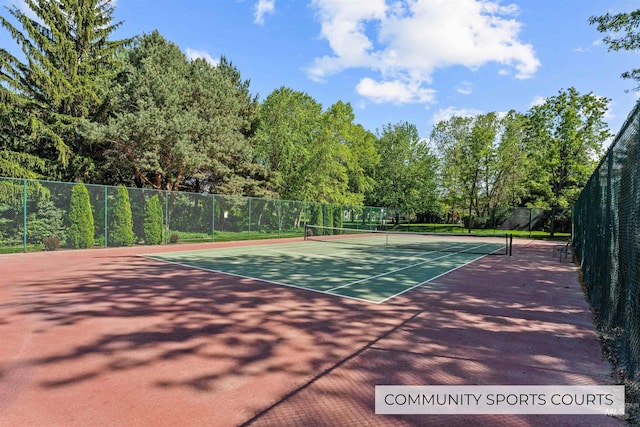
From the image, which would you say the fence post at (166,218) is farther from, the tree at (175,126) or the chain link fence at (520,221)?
the chain link fence at (520,221)

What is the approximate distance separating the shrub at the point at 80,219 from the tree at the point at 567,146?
3042 cm

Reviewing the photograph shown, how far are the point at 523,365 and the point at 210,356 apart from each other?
3257 millimetres

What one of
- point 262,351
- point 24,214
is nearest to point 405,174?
point 24,214

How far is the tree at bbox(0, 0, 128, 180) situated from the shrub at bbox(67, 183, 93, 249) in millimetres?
6017

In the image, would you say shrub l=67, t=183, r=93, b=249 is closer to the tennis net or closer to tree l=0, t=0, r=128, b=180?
tree l=0, t=0, r=128, b=180

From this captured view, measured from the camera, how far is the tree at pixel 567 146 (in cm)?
2781

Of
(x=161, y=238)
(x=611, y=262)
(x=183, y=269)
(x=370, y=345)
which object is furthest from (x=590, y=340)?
(x=161, y=238)

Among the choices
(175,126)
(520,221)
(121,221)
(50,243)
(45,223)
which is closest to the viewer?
(50,243)

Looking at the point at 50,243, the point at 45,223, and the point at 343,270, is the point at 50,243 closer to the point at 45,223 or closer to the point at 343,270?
the point at 45,223

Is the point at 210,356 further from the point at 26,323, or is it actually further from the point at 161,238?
the point at 161,238

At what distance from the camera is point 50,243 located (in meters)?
13.1

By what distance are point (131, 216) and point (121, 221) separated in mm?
A: 541
